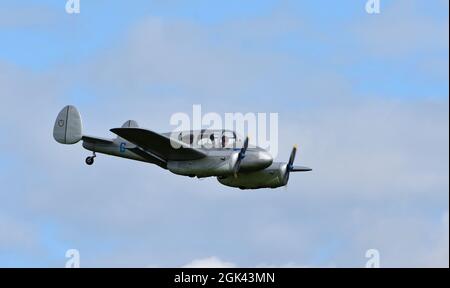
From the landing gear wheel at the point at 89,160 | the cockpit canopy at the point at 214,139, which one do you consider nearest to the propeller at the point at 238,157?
the cockpit canopy at the point at 214,139

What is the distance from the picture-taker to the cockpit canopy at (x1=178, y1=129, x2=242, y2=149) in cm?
6431

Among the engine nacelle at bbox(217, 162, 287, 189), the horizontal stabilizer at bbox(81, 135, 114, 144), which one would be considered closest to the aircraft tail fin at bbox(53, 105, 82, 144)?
the horizontal stabilizer at bbox(81, 135, 114, 144)

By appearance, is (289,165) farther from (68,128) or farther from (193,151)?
(68,128)

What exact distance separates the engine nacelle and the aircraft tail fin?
7.23 metres

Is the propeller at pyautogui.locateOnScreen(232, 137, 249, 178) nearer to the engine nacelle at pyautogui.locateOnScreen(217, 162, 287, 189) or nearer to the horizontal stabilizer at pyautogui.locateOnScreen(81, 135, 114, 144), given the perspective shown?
the engine nacelle at pyautogui.locateOnScreen(217, 162, 287, 189)

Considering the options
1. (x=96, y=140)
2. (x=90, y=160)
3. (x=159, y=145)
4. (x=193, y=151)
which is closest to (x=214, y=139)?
(x=193, y=151)

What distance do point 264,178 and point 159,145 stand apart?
5.66 meters

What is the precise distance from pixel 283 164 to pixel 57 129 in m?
11.0
